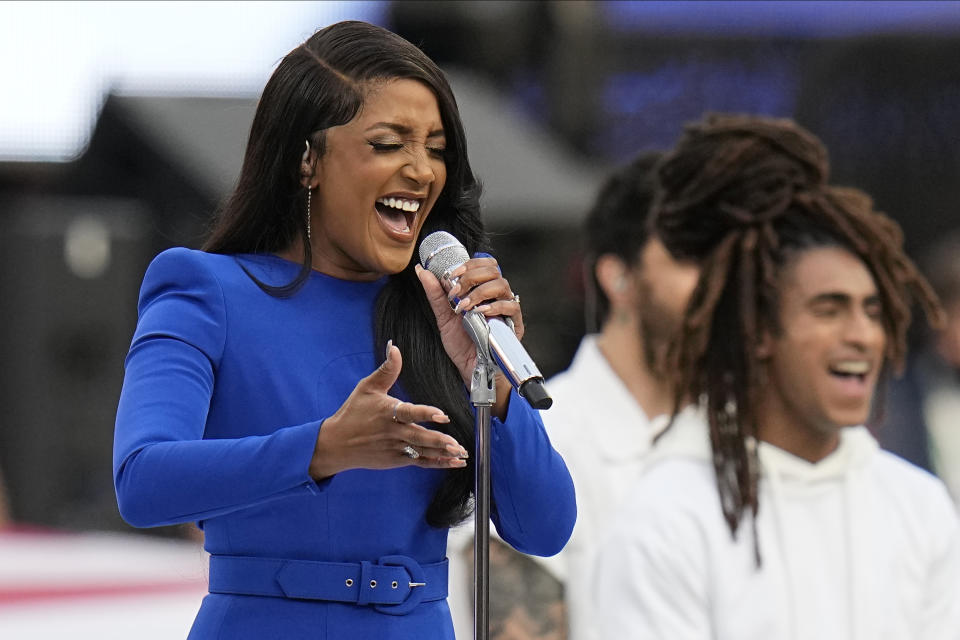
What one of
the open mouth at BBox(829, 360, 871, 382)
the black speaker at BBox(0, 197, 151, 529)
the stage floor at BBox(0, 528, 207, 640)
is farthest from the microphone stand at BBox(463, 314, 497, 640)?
the black speaker at BBox(0, 197, 151, 529)

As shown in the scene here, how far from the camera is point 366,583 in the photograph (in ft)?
5.67

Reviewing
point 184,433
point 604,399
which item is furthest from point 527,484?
point 604,399

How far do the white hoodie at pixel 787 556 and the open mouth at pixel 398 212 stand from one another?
98cm

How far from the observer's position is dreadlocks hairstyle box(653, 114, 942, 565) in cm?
277

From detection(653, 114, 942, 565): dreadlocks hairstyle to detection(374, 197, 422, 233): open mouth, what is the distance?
40.9 inches

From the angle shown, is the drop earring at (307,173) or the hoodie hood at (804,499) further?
the hoodie hood at (804,499)

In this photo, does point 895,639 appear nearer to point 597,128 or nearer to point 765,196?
point 765,196

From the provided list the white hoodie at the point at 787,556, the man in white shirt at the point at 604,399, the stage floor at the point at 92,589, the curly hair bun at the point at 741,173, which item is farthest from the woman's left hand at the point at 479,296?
the stage floor at the point at 92,589

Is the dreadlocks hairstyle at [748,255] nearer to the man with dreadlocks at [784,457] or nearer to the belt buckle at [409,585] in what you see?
the man with dreadlocks at [784,457]

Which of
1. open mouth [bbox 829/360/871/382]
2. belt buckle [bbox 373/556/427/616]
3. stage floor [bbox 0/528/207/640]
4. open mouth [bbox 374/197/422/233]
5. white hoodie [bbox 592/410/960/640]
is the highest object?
open mouth [bbox 374/197/422/233]

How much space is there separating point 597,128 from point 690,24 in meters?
0.97

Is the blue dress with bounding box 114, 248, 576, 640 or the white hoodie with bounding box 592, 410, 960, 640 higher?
the blue dress with bounding box 114, 248, 576, 640

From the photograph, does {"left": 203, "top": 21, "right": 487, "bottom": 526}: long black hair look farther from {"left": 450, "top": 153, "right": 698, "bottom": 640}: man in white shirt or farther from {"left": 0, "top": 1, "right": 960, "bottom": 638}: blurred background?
{"left": 0, "top": 1, "right": 960, "bottom": 638}: blurred background

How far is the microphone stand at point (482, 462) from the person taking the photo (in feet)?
5.19
